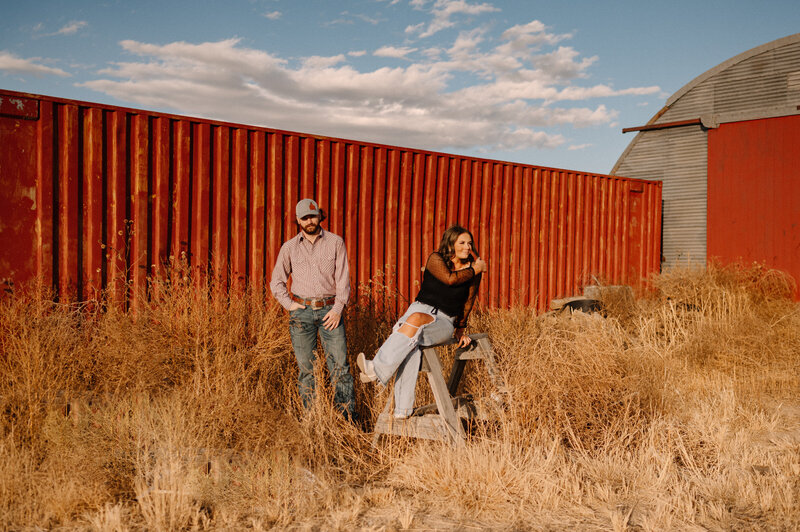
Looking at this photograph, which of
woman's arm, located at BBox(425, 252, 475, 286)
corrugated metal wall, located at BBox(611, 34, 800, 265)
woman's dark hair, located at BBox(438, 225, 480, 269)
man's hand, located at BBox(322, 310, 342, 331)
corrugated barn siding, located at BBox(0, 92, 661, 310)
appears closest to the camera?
woman's arm, located at BBox(425, 252, 475, 286)

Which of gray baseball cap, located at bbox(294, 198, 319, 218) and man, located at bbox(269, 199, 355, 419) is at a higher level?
gray baseball cap, located at bbox(294, 198, 319, 218)

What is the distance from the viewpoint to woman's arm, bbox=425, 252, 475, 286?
14.1 ft

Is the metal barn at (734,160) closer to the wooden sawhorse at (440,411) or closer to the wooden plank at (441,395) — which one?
the wooden sawhorse at (440,411)

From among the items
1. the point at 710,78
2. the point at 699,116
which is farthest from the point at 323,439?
the point at 710,78

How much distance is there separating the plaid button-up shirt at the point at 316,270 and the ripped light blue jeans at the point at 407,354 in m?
0.86

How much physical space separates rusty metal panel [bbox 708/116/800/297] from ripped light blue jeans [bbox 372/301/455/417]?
9720mm

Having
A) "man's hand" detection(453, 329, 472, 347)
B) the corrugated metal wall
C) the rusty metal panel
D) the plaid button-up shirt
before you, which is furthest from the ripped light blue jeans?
the corrugated metal wall

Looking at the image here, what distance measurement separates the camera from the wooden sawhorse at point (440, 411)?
4.21 metres

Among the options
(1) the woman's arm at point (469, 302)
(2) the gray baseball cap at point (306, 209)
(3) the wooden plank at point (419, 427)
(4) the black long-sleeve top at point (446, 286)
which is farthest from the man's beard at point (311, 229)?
(3) the wooden plank at point (419, 427)

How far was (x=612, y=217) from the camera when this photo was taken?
11.6 m

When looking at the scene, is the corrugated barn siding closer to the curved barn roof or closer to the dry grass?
the dry grass

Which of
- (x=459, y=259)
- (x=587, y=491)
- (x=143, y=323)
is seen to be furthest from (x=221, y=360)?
(x=587, y=491)

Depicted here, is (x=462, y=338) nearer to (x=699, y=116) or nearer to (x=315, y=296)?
(x=315, y=296)

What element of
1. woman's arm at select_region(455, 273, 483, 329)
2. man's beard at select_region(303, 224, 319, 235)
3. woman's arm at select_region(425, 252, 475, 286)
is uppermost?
man's beard at select_region(303, 224, 319, 235)
